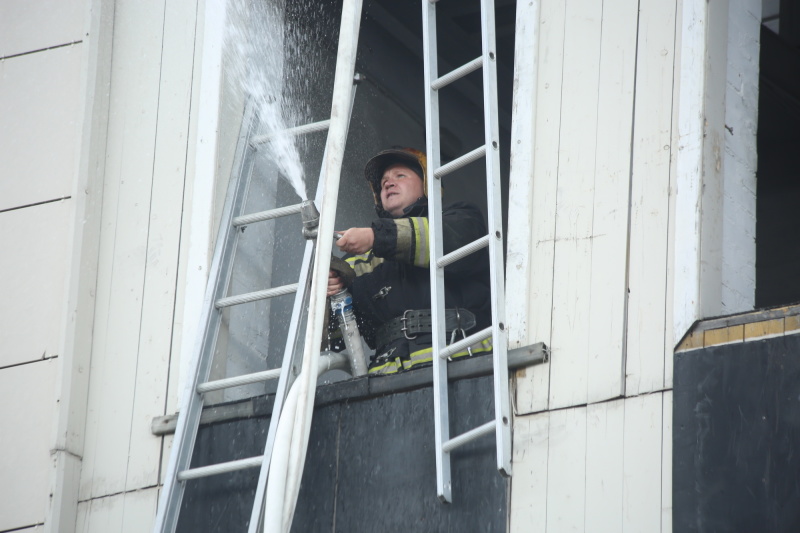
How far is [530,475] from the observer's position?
482 centimetres

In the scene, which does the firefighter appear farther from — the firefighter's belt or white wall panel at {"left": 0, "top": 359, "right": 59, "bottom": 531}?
white wall panel at {"left": 0, "top": 359, "right": 59, "bottom": 531}

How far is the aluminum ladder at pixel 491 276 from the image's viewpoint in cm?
480

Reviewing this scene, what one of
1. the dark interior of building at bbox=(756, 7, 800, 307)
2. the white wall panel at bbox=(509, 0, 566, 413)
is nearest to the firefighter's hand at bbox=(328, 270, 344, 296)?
the white wall panel at bbox=(509, 0, 566, 413)

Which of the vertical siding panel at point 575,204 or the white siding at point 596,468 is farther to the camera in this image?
the vertical siding panel at point 575,204

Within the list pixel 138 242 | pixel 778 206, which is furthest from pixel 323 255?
pixel 778 206

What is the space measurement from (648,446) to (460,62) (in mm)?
3881

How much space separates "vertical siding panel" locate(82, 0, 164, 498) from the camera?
5781mm

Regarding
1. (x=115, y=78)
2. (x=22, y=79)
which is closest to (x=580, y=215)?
(x=115, y=78)

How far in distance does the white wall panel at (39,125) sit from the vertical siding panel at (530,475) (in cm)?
253

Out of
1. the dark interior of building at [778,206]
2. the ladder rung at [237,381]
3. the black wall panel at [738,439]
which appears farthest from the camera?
the dark interior of building at [778,206]

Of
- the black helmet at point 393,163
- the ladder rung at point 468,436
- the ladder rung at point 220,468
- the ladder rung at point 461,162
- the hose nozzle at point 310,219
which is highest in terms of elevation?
the black helmet at point 393,163

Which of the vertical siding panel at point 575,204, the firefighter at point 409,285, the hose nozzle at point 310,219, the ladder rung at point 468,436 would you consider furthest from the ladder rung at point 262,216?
the ladder rung at point 468,436

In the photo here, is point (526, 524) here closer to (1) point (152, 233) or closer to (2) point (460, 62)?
(1) point (152, 233)

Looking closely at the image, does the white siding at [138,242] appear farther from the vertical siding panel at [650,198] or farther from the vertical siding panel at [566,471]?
the vertical siding panel at [650,198]
